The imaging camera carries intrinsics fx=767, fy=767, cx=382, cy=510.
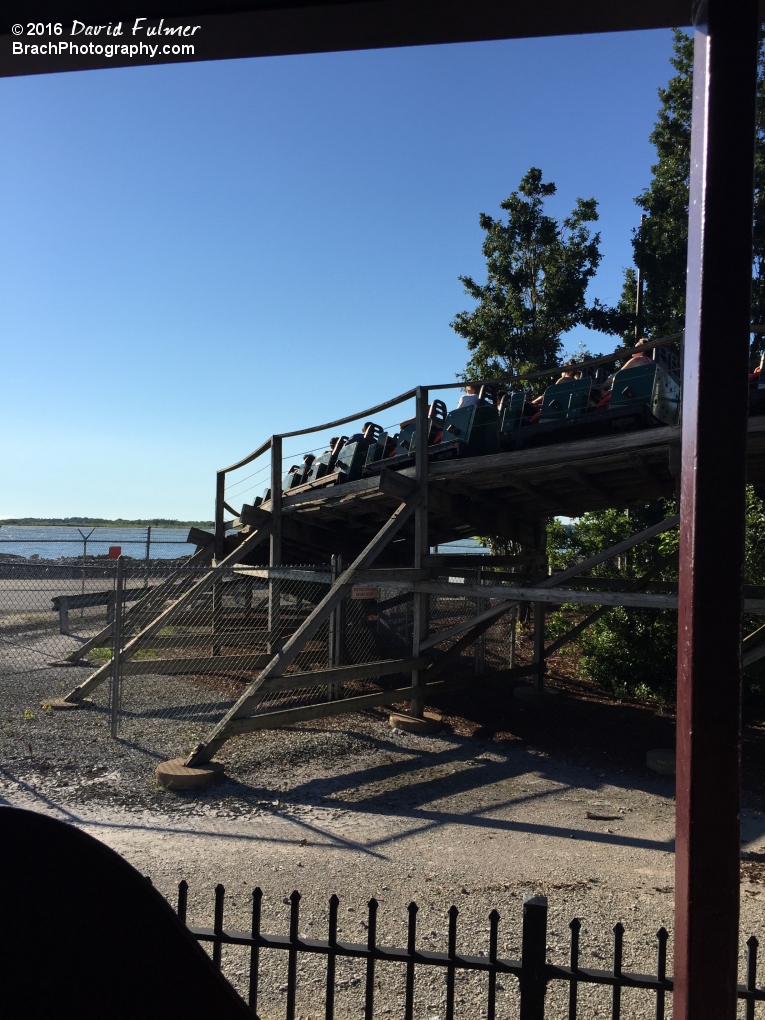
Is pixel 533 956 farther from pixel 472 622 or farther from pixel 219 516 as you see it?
pixel 219 516

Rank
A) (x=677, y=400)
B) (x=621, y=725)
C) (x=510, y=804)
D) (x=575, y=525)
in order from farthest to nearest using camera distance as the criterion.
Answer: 1. (x=575, y=525)
2. (x=621, y=725)
3. (x=677, y=400)
4. (x=510, y=804)

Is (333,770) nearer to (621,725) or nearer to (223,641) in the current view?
(621,725)

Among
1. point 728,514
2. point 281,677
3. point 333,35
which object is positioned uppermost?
point 333,35

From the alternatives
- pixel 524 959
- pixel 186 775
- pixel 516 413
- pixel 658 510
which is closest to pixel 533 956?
pixel 524 959

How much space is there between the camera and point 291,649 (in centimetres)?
809

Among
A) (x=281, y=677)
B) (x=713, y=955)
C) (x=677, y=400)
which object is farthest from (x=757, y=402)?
(x=713, y=955)

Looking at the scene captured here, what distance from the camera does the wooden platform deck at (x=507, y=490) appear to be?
26.9 ft

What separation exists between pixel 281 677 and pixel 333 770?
1.10 m

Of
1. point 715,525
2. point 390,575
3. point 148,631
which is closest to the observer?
point 715,525

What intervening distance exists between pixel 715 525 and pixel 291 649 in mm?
6717

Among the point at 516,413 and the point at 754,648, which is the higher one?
the point at 516,413

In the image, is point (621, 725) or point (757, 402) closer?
point (757, 402)

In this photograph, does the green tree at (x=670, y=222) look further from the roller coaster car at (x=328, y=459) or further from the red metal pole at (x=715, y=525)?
the red metal pole at (x=715, y=525)

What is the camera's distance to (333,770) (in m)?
7.96
